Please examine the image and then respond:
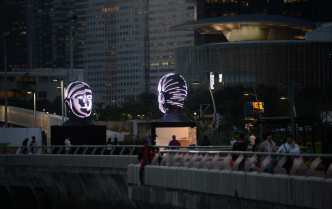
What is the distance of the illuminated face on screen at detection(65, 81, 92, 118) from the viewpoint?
188 ft

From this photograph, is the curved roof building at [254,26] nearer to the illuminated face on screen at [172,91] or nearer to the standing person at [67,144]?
the illuminated face on screen at [172,91]

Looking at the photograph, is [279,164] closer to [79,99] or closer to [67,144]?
[67,144]

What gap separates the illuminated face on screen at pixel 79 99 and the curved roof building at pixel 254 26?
126 metres

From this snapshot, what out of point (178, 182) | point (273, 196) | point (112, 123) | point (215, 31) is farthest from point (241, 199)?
point (215, 31)

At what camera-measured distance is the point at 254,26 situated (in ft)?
599

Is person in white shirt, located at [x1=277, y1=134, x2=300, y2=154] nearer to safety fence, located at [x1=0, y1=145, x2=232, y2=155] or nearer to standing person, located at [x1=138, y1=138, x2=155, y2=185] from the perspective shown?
standing person, located at [x1=138, y1=138, x2=155, y2=185]

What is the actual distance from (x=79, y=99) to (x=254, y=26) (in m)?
128

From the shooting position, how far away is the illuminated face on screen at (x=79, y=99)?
57281mm

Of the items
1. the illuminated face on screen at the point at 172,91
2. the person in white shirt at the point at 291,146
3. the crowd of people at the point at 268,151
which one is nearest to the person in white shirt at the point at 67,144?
the illuminated face on screen at the point at 172,91

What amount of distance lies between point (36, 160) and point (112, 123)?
7038 centimetres

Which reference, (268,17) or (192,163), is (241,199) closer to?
(192,163)

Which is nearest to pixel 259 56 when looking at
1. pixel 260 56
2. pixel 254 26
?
pixel 260 56

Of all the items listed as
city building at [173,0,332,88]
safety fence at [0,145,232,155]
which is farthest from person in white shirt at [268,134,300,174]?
city building at [173,0,332,88]

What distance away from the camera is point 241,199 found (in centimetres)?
2372
